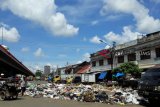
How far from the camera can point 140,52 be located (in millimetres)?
53844

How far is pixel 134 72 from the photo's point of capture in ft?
169

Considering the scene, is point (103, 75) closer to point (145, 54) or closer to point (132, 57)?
point (132, 57)

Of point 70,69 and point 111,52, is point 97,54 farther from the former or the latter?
point 70,69

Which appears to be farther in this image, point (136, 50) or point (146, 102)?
point (136, 50)

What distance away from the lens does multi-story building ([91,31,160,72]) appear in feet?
162

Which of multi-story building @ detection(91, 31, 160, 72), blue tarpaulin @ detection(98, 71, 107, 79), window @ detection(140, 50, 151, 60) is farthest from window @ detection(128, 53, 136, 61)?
blue tarpaulin @ detection(98, 71, 107, 79)

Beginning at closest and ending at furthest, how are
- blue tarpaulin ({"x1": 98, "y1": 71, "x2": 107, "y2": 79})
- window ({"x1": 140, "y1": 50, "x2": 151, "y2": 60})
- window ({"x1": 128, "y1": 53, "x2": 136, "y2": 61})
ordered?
window ({"x1": 140, "y1": 50, "x2": 151, "y2": 60}) → window ({"x1": 128, "y1": 53, "x2": 136, "y2": 61}) → blue tarpaulin ({"x1": 98, "y1": 71, "x2": 107, "y2": 79})

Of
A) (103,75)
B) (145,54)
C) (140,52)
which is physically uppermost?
(140,52)

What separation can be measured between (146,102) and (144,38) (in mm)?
33543

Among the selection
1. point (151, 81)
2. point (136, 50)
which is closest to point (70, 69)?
point (136, 50)

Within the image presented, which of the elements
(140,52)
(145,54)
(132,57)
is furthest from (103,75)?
(145,54)

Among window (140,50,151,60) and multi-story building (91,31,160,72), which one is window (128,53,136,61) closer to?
multi-story building (91,31,160,72)

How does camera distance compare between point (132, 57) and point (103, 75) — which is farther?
point (103, 75)

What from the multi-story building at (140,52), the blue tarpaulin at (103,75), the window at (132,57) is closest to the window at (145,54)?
the multi-story building at (140,52)
